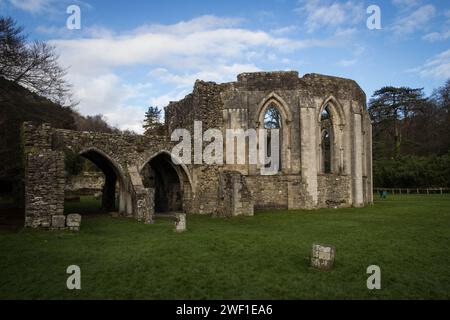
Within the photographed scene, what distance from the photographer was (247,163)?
2003cm

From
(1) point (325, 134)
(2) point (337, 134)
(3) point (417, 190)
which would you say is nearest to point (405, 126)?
(3) point (417, 190)

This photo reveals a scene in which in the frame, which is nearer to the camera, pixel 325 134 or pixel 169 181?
pixel 169 181

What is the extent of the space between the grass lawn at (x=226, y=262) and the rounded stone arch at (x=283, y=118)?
781 cm

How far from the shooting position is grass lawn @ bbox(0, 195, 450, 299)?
601 centimetres

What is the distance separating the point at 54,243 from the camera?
10.2 meters

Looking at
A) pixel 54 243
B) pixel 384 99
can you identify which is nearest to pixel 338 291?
pixel 54 243

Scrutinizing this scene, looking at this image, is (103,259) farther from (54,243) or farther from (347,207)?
(347,207)

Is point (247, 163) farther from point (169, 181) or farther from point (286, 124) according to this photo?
point (169, 181)

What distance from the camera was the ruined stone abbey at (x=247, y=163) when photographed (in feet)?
57.5

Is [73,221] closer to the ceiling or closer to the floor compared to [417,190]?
closer to the floor

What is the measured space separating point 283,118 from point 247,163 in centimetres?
326

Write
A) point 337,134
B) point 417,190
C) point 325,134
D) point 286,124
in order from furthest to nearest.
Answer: point 417,190 < point 325,134 < point 337,134 < point 286,124

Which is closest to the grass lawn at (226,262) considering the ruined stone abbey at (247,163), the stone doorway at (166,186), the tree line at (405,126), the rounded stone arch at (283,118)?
the ruined stone abbey at (247,163)

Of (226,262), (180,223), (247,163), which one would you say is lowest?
(226,262)
